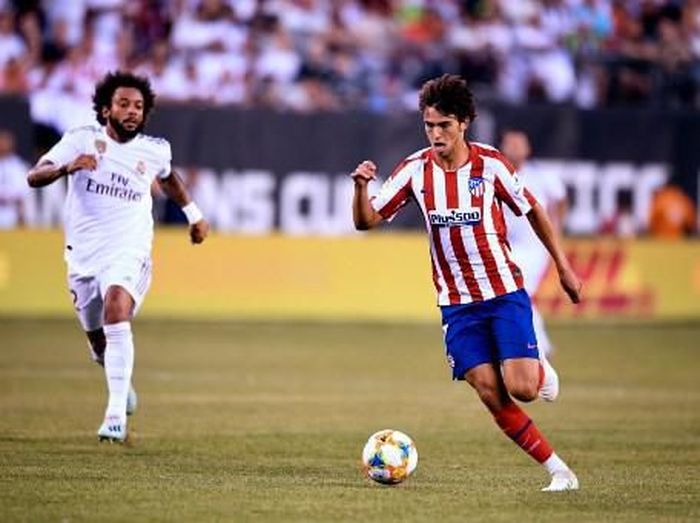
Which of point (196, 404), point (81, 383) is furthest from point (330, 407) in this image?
point (81, 383)

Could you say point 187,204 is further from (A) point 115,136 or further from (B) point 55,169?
(B) point 55,169

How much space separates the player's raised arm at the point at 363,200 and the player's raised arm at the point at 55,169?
2.56 meters

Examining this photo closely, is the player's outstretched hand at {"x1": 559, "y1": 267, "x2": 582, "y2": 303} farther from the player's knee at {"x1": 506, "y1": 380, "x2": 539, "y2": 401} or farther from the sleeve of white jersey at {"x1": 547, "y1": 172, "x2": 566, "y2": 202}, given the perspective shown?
the sleeve of white jersey at {"x1": 547, "y1": 172, "x2": 566, "y2": 202}

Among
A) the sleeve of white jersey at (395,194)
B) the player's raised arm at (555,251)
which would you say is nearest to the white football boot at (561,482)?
the player's raised arm at (555,251)

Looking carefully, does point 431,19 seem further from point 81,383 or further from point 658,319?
point 81,383

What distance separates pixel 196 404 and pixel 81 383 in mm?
2035

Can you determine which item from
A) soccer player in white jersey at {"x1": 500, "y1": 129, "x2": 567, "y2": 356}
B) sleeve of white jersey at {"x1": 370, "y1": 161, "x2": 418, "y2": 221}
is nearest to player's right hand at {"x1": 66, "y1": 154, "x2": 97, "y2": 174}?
sleeve of white jersey at {"x1": 370, "y1": 161, "x2": 418, "y2": 221}

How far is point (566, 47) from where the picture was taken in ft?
93.9

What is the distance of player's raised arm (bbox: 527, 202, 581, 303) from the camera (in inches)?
409

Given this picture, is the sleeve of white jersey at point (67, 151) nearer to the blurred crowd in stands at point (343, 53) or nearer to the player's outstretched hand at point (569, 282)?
the player's outstretched hand at point (569, 282)

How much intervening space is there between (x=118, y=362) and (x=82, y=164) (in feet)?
4.76

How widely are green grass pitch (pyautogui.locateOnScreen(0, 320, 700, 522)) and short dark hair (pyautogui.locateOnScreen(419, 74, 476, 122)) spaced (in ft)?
7.33

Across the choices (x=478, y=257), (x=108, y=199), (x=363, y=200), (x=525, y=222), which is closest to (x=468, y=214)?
(x=478, y=257)

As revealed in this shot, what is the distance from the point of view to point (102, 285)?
12812 millimetres
